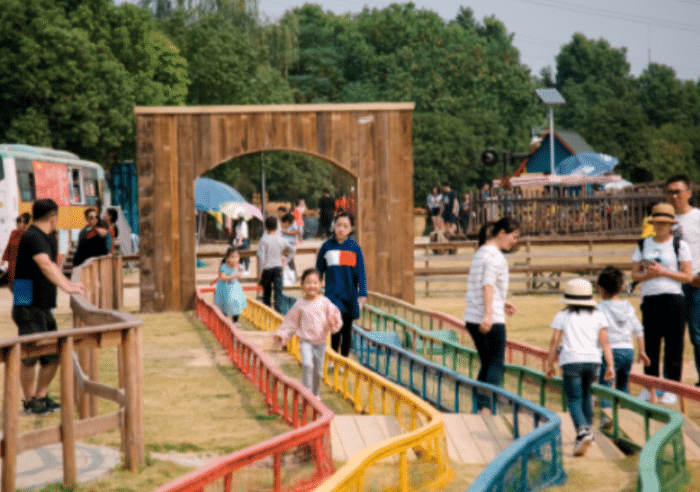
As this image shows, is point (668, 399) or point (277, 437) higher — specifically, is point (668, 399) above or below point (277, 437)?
below

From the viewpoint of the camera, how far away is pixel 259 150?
55.7ft

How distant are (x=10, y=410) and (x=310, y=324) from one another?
3.27 meters

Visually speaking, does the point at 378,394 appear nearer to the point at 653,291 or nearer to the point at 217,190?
the point at 653,291

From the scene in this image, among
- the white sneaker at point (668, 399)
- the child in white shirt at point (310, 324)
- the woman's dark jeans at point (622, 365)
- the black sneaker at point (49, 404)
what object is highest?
the child in white shirt at point (310, 324)

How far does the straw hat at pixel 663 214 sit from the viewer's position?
8047 mm

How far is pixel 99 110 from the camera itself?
36094 mm

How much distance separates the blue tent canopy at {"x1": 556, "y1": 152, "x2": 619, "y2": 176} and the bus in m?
20.8

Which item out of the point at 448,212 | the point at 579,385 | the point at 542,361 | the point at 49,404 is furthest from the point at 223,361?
the point at 448,212

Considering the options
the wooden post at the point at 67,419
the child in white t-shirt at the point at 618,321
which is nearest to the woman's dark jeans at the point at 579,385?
the child in white t-shirt at the point at 618,321

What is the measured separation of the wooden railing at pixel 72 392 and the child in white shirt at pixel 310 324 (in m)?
1.85

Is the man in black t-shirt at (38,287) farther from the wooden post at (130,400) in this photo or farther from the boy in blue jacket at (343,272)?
the boy in blue jacket at (343,272)

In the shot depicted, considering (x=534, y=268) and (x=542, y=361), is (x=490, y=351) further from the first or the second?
(x=534, y=268)

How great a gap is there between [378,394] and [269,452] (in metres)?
3.07

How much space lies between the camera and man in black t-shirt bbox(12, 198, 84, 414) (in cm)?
755
